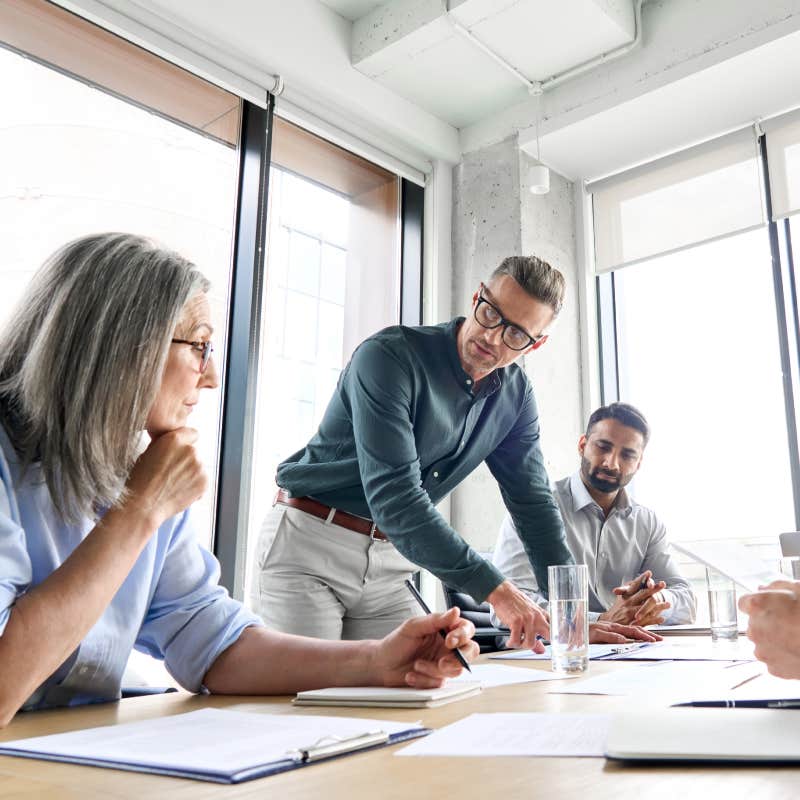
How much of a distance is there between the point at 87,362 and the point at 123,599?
0.29 m

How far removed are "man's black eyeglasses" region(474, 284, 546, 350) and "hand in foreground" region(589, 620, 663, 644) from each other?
2.18ft

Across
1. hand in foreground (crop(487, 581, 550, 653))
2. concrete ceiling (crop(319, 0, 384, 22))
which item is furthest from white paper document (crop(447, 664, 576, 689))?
concrete ceiling (crop(319, 0, 384, 22))

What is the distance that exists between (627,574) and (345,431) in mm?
1155

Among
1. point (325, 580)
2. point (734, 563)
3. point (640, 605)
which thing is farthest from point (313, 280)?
point (734, 563)

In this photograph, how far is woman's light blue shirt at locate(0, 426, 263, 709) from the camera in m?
0.93

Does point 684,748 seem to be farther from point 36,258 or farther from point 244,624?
point 36,258

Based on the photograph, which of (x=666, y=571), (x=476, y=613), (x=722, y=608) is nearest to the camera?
(x=722, y=608)

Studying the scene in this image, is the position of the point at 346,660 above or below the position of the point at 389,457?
below

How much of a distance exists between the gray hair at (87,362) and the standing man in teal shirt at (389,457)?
0.81 m

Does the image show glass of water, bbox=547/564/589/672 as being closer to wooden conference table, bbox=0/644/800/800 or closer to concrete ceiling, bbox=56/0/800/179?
wooden conference table, bbox=0/644/800/800

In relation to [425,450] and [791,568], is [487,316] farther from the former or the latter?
[791,568]

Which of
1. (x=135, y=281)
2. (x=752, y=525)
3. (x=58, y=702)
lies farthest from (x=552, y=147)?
(x=58, y=702)

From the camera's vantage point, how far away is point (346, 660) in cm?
106

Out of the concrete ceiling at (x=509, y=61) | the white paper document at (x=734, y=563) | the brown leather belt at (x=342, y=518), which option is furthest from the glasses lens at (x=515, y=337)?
the concrete ceiling at (x=509, y=61)
